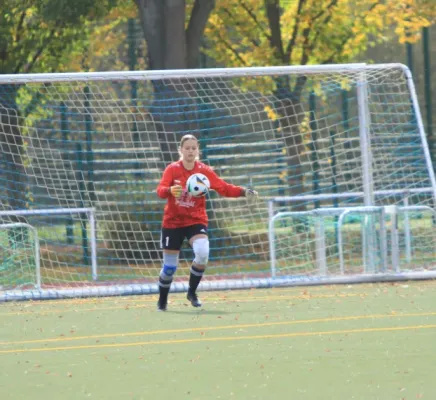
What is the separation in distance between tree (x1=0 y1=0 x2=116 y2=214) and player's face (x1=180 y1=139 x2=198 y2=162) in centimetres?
411

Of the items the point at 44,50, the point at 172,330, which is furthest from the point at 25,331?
the point at 44,50

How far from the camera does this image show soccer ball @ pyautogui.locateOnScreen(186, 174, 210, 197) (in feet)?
36.8

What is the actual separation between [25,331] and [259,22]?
41.1 feet

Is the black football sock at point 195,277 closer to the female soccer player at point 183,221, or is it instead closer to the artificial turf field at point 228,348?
the female soccer player at point 183,221

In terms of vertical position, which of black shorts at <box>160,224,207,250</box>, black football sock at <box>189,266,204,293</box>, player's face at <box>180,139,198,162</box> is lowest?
black football sock at <box>189,266,204,293</box>

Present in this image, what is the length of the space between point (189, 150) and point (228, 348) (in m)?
3.13

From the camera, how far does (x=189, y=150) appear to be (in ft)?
37.2

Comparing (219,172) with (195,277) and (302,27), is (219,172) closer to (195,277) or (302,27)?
(302,27)

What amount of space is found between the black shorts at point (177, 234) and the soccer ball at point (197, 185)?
33 cm

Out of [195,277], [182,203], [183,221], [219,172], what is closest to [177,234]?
[183,221]

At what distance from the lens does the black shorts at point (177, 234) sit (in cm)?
1136

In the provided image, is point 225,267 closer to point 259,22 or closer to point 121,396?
point 259,22

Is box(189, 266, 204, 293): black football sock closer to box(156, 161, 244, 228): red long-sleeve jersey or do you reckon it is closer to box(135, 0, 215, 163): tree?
box(156, 161, 244, 228): red long-sleeve jersey

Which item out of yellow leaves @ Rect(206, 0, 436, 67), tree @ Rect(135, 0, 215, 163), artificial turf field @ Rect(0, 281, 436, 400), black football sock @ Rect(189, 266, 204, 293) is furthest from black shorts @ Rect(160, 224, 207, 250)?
yellow leaves @ Rect(206, 0, 436, 67)
